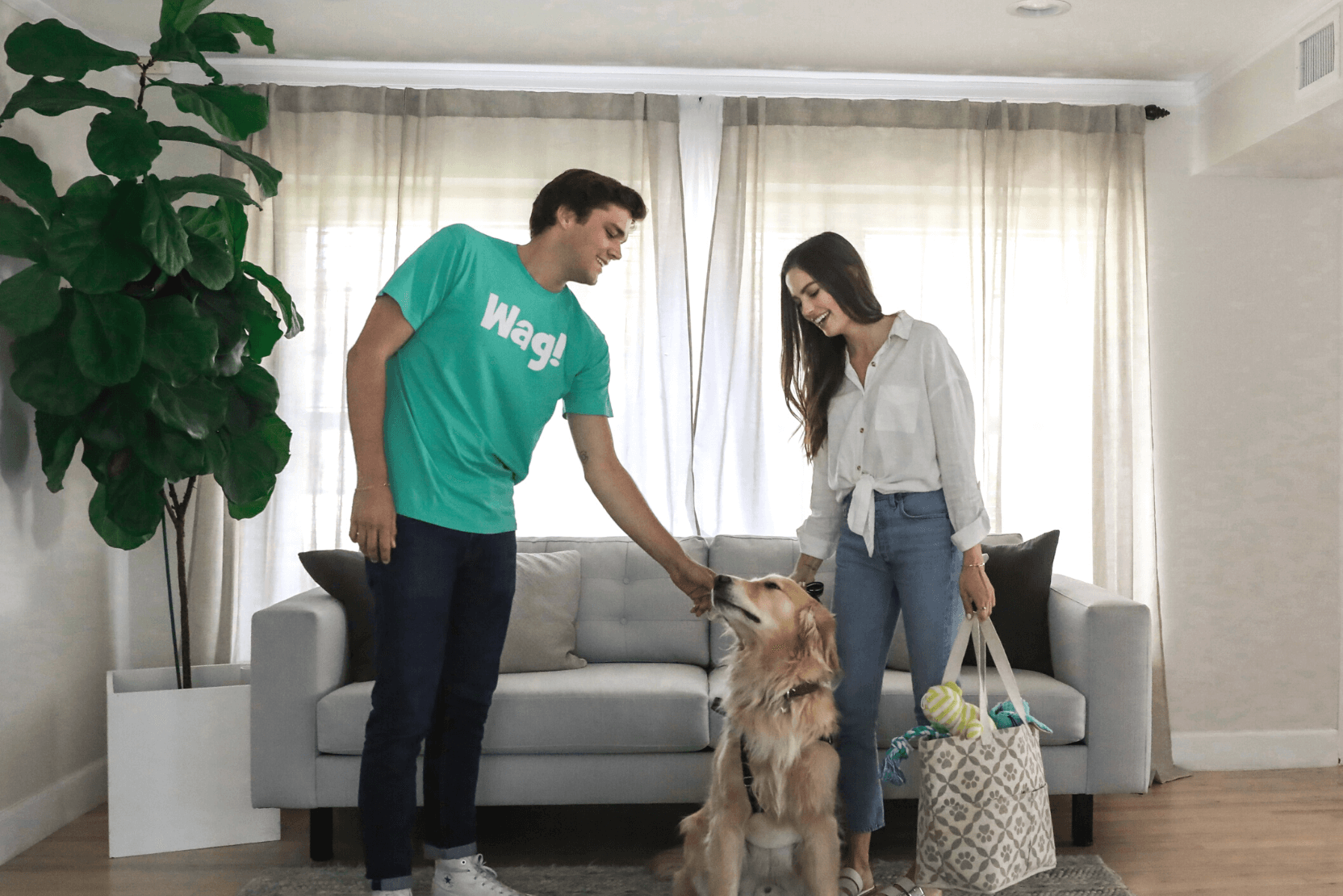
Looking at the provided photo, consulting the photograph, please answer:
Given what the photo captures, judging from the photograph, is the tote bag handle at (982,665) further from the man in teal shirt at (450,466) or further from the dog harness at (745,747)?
the man in teal shirt at (450,466)

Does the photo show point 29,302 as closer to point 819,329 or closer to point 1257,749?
point 819,329

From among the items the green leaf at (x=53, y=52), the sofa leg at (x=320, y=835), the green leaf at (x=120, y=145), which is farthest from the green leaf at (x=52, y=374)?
the sofa leg at (x=320, y=835)

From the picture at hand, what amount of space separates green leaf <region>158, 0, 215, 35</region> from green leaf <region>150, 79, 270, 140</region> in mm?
137

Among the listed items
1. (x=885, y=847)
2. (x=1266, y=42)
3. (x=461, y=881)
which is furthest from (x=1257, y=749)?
(x=461, y=881)

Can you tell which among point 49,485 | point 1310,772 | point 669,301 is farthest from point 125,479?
point 1310,772

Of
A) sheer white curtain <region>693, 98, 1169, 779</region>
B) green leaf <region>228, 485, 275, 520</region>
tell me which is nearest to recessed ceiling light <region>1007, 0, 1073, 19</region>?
sheer white curtain <region>693, 98, 1169, 779</region>

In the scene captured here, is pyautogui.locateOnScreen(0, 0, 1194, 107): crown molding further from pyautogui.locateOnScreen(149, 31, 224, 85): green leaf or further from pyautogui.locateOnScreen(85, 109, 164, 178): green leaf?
pyautogui.locateOnScreen(85, 109, 164, 178): green leaf

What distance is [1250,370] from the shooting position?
3.55 meters

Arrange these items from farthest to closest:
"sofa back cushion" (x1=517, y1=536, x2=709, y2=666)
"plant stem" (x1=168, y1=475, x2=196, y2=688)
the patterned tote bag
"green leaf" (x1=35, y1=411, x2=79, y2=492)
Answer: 1. "sofa back cushion" (x1=517, y1=536, x2=709, y2=666)
2. "plant stem" (x1=168, y1=475, x2=196, y2=688)
3. "green leaf" (x1=35, y1=411, x2=79, y2=492)
4. the patterned tote bag

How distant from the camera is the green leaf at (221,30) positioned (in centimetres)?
250

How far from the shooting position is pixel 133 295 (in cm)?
245

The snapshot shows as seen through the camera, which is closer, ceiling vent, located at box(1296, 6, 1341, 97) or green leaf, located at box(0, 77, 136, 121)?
green leaf, located at box(0, 77, 136, 121)

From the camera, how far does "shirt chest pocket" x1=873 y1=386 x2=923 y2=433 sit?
2.04 m

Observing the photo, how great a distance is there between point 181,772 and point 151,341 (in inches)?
45.3
